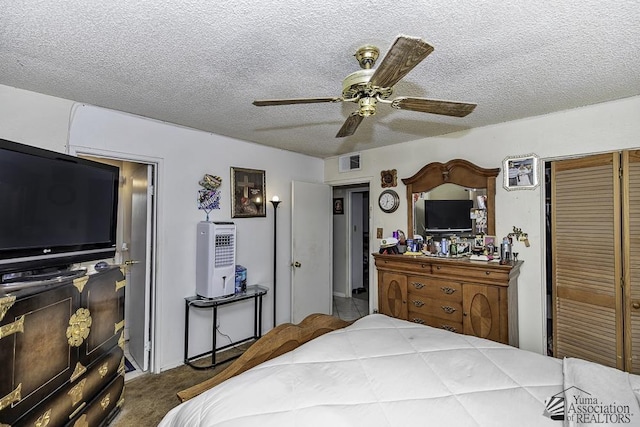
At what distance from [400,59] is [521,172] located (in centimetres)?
221

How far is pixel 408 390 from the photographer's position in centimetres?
123

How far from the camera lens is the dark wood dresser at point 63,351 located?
1360 millimetres

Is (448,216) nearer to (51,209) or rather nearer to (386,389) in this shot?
(386,389)

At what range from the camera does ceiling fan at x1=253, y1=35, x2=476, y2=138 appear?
110 centimetres

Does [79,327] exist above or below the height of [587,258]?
below

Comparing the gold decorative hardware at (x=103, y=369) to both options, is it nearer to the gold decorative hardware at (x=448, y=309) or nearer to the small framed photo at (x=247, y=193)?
the small framed photo at (x=247, y=193)

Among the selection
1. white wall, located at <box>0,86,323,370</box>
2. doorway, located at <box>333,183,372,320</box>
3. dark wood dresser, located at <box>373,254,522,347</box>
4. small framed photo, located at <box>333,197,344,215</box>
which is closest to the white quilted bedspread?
dark wood dresser, located at <box>373,254,522,347</box>

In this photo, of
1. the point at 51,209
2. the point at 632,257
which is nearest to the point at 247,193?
the point at 51,209

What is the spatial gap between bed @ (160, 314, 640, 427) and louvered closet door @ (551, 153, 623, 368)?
1.28 meters

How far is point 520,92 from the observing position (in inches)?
83.9

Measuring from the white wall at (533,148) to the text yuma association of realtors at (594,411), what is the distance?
181 centimetres

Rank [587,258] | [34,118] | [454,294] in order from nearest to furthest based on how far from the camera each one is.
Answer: [34,118] < [587,258] < [454,294]

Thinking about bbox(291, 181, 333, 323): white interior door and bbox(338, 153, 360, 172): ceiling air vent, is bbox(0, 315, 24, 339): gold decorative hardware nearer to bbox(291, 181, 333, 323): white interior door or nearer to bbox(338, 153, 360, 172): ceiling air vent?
bbox(291, 181, 333, 323): white interior door

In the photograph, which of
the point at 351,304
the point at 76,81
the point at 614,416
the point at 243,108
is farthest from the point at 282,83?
the point at 351,304
